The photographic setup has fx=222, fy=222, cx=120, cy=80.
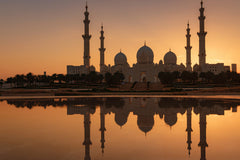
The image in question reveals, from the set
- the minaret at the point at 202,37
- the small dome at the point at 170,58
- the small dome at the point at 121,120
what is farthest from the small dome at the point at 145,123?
the small dome at the point at 170,58

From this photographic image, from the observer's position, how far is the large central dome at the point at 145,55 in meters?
66.4

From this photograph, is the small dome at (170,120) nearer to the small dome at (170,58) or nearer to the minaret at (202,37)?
the minaret at (202,37)

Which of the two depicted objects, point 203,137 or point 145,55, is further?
point 145,55

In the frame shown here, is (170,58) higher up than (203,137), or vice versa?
(170,58)

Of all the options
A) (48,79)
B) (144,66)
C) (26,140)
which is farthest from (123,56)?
(26,140)

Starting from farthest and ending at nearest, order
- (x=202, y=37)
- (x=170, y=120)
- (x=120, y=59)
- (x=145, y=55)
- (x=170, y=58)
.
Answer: (x=120, y=59)
(x=170, y=58)
(x=145, y=55)
(x=202, y=37)
(x=170, y=120)

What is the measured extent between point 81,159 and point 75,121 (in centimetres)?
586

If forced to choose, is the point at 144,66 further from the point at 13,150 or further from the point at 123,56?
the point at 13,150

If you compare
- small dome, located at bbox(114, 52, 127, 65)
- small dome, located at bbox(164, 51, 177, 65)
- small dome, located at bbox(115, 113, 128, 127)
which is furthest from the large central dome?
small dome, located at bbox(115, 113, 128, 127)

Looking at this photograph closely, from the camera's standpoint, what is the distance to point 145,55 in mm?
66375

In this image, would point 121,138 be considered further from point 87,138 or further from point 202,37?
point 202,37

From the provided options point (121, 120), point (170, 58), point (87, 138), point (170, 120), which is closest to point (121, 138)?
point (87, 138)

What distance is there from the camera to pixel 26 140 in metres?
8.73

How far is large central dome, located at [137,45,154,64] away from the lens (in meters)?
66.4
